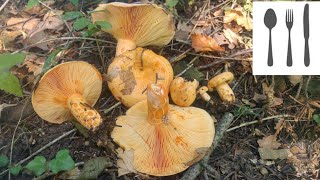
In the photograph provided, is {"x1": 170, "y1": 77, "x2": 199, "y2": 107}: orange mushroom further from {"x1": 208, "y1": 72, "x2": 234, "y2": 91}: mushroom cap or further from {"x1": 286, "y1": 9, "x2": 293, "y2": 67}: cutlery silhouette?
{"x1": 286, "y1": 9, "x2": 293, "y2": 67}: cutlery silhouette

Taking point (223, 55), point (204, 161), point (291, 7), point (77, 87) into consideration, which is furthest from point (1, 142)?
point (291, 7)

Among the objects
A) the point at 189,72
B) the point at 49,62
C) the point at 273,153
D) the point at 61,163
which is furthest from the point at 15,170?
the point at 273,153

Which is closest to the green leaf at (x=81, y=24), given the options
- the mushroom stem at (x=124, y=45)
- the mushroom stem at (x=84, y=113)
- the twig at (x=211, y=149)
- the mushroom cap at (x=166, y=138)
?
the mushroom stem at (x=124, y=45)

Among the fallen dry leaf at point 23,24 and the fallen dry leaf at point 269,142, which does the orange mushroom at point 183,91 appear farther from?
the fallen dry leaf at point 23,24

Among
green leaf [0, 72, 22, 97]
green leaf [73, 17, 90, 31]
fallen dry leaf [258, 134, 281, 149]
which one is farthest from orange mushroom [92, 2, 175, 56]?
fallen dry leaf [258, 134, 281, 149]

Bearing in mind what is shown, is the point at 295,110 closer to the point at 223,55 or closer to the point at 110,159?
the point at 223,55

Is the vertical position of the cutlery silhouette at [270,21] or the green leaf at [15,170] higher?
the cutlery silhouette at [270,21]
